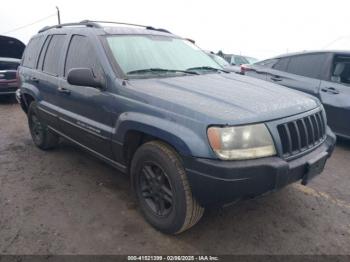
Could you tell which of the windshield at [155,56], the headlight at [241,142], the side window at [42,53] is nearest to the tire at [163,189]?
the headlight at [241,142]

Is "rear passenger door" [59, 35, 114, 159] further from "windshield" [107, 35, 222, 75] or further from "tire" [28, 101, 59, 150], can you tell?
"tire" [28, 101, 59, 150]

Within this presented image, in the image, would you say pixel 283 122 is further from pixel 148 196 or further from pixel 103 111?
pixel 103 111

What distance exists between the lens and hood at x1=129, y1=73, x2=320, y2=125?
98.7 inches

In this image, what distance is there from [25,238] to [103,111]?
1.32 meters

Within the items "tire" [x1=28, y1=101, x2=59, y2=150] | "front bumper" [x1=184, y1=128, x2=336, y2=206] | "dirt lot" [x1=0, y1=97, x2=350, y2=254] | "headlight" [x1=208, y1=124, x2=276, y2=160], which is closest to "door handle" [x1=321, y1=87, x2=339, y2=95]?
"dirt lot" [x1=0, y1=97, x2=350, y2=254]

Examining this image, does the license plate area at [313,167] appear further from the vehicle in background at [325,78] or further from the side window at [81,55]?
the vehicle in background at [325,78]

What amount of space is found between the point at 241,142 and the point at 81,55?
2169 mm

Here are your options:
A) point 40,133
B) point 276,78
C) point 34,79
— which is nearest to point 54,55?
point 34,79

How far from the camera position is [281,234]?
2988 millimetres

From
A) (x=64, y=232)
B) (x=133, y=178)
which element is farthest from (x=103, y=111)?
(x=64, y=232)

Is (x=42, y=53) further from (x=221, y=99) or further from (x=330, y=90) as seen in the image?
(x=330, y=90)

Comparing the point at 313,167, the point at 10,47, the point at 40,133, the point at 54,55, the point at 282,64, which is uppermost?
the point at 54,55

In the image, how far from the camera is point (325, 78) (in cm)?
547

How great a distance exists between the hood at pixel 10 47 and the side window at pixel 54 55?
615 centimetres
